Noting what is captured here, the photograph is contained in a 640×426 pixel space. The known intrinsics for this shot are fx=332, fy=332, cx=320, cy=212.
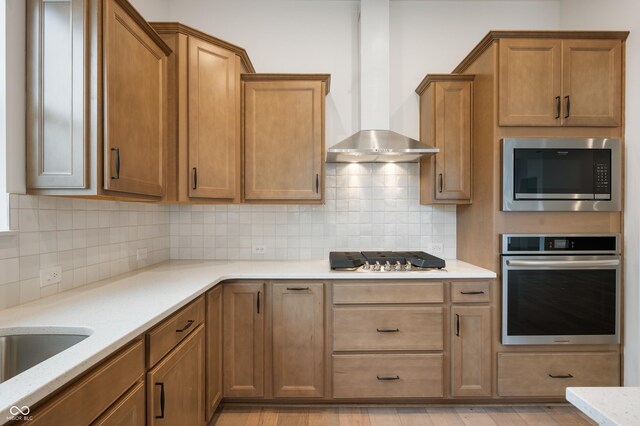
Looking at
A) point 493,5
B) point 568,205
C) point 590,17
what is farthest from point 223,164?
point 590,17

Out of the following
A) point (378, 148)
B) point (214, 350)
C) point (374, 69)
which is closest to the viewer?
point (214, 350)

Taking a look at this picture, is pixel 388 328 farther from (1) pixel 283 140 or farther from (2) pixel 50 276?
(2) pixel 50 276

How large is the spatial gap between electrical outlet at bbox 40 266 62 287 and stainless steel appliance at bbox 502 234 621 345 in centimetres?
257

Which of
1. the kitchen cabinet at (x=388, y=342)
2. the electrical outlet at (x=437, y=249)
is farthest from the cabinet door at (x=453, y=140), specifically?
the kitchen cabinet at (x=388, y=342)

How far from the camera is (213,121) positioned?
2.26 m

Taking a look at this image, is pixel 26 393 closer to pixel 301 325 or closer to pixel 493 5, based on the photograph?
pixel 301 325

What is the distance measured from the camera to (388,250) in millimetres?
2896

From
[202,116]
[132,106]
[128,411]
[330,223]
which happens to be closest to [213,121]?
[202,116]

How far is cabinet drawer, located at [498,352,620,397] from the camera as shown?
2.19m

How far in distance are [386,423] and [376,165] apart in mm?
1918

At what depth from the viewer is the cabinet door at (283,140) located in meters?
2.51

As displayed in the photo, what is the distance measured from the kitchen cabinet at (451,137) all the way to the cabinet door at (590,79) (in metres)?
0.60

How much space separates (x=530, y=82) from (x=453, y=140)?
0.60 meters

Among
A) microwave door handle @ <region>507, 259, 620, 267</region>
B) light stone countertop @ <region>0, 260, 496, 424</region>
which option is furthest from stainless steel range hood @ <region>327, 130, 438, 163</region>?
microwave door handle @ <region>507, 259, 620, 267</region>
